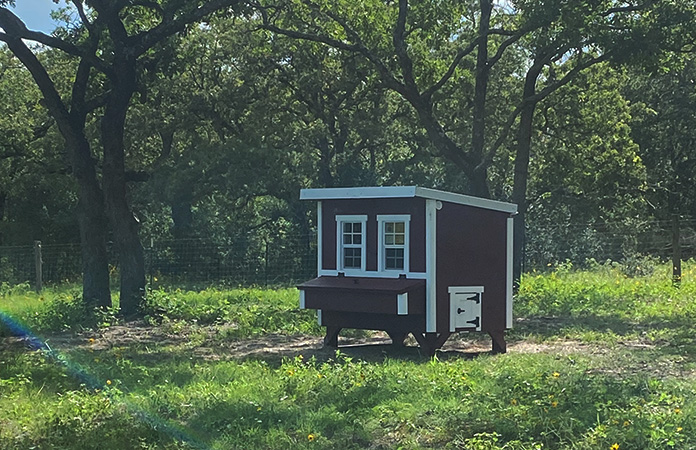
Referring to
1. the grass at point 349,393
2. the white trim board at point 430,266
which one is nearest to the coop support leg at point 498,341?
the grass at point 349,393

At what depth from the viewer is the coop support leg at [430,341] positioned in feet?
34.9

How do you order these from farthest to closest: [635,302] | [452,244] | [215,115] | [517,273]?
1. [215,115]
2. [517,273]
3. [635,302]
4. [452,244]

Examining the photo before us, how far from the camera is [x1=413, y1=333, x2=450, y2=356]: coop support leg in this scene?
10.6 meters

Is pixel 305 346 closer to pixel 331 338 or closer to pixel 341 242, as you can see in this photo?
pixel 331 338

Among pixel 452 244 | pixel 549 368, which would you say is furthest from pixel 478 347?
pixel 549 368

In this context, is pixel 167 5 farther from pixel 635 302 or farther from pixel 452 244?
pixel 635 302

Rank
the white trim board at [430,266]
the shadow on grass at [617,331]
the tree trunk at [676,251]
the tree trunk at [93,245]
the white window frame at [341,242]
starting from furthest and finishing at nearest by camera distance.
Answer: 1. the tree trunk at [676,251]
2. the tree trunk at [93,245]
3. the shadow on grass at [617,331]
4. the white window frame at [341,242]
5. the white trim board at [430,266]

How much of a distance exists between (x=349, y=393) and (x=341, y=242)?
4.05 meters

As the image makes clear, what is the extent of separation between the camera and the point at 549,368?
8.88 m

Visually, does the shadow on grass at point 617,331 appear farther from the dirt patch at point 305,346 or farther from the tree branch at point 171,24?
the tree branch at point 171,24

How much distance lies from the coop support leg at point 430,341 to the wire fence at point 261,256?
498 inches

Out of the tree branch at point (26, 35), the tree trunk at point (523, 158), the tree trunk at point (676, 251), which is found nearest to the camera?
the tree branch at point (26, 35)

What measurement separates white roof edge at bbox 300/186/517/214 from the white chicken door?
4.01ft

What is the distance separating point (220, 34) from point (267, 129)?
4195 millimetres
